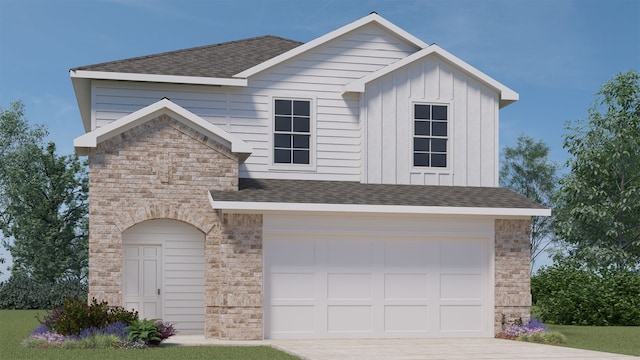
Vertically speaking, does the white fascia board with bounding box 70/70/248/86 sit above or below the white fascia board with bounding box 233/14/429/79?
below

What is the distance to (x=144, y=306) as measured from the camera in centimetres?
1975

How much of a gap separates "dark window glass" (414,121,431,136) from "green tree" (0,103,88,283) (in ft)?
65.3

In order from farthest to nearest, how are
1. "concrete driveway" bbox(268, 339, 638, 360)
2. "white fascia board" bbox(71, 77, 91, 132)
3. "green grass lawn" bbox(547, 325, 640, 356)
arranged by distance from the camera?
"white fascia board" bbox(71, 77, 91, 132), "green grass lawn" bbox(547, 325, 640, 356), "concrete driveway" bbox(268, 339, 638, 360)

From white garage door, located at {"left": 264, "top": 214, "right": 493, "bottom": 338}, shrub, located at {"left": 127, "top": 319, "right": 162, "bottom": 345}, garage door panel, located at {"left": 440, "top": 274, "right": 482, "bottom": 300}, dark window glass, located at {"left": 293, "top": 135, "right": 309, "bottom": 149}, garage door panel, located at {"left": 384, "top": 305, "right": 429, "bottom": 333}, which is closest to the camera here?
shrub, located at {"left": 127, "top": 319, "right": 162, "bottom": 345}

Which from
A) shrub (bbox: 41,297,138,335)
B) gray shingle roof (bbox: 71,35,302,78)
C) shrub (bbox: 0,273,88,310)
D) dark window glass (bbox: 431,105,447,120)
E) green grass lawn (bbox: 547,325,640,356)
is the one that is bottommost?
shrub (bbox: 0,273,88,310)

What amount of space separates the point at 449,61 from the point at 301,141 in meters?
4.41

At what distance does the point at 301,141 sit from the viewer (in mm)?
21719

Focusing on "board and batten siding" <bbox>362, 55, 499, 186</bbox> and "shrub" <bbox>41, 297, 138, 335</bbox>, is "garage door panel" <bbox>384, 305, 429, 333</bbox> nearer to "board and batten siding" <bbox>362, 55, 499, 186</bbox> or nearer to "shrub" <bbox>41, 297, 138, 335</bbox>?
"board and batten siding" <bbox>362, 55, 499, 186</bbox>

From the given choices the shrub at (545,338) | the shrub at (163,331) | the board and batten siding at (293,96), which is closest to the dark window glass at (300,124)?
the board and batten siding at (293,96)

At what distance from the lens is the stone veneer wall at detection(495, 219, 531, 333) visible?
19828mm

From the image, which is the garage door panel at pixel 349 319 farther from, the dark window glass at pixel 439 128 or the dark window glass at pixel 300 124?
the dark window glass at pixel 439 128

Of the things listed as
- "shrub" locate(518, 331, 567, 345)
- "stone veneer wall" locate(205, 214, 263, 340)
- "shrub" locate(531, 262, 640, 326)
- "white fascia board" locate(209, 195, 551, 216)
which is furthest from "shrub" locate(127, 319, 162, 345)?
"shrub" locate(531, 262, 640, 326)

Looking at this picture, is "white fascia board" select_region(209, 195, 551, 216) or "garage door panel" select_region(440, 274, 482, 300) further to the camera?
"garage door panel" select_region(440, 274, 482, 300)

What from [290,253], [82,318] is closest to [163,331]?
[82,318]
